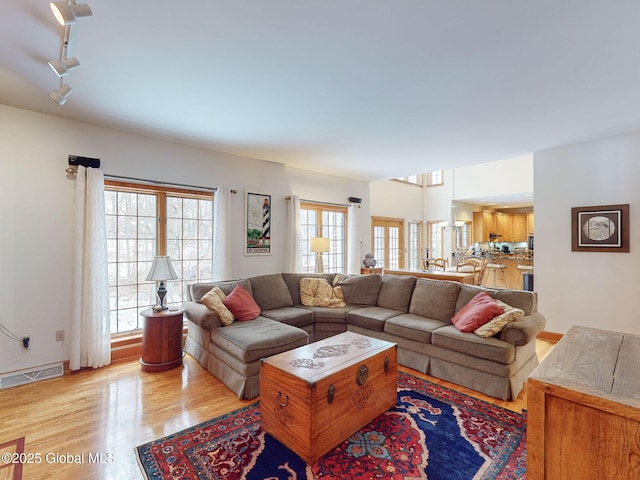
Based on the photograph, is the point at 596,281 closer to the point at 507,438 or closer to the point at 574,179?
the point at 574,179

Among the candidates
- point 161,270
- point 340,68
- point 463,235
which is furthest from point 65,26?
point 463,235

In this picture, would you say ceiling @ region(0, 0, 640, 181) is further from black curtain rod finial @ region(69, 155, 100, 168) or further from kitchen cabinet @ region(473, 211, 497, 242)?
kitchen cabinet @ region(473, 211, 497, 242)

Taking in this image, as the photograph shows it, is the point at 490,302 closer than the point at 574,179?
Yes

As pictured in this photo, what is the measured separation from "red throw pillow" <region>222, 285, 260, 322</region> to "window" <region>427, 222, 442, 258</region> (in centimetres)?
761

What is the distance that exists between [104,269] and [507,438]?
13.2 ft

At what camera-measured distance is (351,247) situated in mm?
6238

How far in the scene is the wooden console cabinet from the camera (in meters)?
0.90

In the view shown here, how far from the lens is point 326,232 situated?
6105 mm

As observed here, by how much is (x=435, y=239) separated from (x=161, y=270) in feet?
28.3

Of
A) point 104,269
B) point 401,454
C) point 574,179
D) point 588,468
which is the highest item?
point 574,179

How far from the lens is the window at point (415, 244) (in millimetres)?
9555

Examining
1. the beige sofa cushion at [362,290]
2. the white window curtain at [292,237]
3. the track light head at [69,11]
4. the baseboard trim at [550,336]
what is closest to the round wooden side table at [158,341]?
the white window curtain at [292,237]

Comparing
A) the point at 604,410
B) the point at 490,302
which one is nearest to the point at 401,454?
the point at 604,410

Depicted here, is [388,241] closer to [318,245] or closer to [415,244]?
[415,244]
